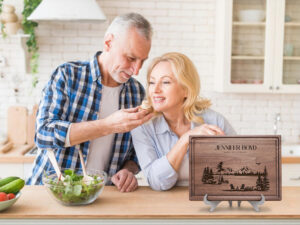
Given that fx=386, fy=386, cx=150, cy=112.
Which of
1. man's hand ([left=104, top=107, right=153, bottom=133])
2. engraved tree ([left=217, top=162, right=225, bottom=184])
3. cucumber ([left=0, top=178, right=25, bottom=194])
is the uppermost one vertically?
man's hand ([left=104, top=107, right=153, bottom=133])

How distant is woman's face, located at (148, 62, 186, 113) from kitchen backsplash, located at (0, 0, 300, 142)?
1.99m

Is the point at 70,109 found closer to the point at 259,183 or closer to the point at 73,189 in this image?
the point at 73,189

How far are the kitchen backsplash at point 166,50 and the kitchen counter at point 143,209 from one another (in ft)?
7.90

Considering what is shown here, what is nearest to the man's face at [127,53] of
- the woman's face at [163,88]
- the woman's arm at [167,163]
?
the woman's face at [163,88]

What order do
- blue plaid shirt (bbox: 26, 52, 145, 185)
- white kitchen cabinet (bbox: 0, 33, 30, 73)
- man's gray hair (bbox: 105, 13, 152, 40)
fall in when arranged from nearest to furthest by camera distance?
1. blue plaid shirt (bbox: 26, 52, 145, 185)
2. man's gray hair (bbox: 105, 13, 152, 40)
3. white kitchen cabinet (bbox: 0, 33, 30, 73)

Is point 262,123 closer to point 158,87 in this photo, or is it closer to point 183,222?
point 158,87

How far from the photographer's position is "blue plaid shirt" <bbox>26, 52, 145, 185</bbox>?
1.98m

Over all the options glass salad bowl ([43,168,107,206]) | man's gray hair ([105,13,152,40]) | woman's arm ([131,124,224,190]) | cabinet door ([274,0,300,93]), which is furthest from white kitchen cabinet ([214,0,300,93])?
glass salad bowl ([43,168,107,206])

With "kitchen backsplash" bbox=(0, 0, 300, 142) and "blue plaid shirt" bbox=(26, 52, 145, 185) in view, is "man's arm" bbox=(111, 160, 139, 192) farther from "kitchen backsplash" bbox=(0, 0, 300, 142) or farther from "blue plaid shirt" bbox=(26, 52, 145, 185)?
"kitchen backsplash" bbox=(0, 0, 300, 142)

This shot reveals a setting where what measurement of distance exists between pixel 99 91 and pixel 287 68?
8.12ft

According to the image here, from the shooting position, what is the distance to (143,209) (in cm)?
167

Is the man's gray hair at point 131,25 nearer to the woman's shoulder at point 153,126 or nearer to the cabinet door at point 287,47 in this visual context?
the woman's shoulder at point 153,126

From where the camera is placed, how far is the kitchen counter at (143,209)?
1.61 meters

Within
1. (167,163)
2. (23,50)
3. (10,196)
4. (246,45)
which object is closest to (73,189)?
(10,196)
